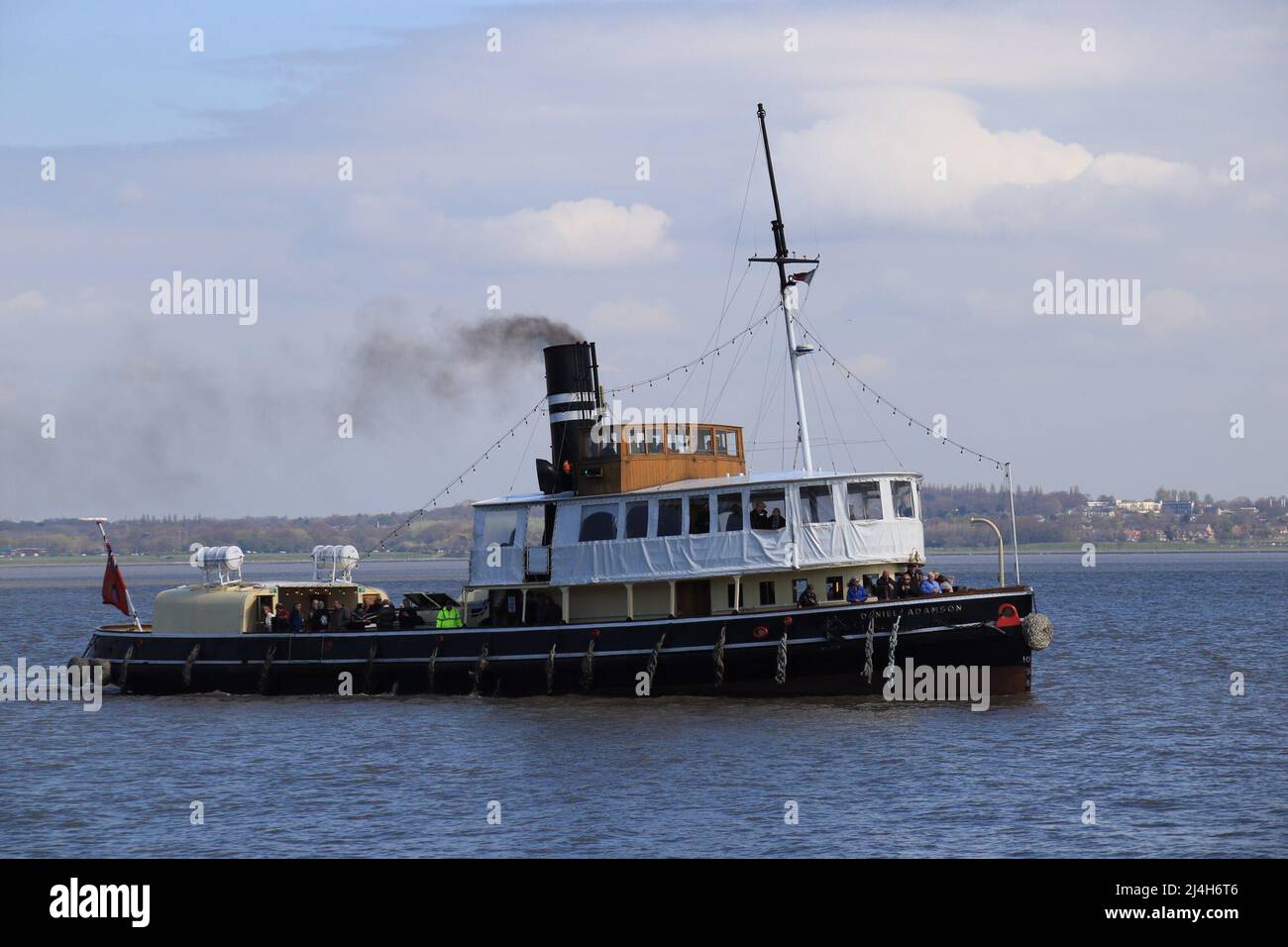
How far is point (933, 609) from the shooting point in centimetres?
3406

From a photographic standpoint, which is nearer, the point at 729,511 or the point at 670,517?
the point at 729,511

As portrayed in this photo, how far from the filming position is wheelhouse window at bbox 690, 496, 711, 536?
3672cm

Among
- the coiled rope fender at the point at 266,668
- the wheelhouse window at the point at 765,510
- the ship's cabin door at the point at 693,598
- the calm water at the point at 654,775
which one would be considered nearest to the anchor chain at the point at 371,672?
the calm water at the point at 654,775

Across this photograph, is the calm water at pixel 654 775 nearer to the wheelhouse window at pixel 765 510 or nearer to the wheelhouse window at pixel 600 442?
the wheelhouse window at pixel 765 510

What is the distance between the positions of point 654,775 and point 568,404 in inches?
579

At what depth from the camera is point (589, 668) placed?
120ft

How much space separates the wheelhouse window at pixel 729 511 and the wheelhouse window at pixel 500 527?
621 centimetres

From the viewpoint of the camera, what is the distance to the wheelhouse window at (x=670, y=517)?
37.0 metres

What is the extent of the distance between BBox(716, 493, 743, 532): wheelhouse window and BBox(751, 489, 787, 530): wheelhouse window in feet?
1.31

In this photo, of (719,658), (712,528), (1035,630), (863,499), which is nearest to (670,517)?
(712,528)

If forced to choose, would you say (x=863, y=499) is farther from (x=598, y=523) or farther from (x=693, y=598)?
(x=598, y=523)
